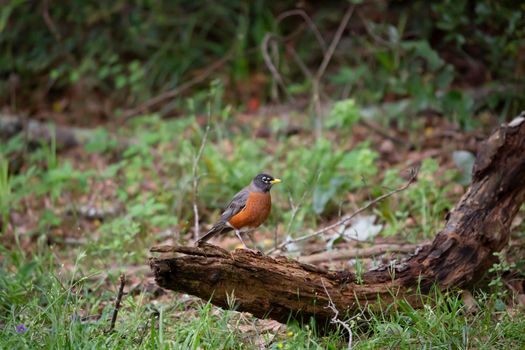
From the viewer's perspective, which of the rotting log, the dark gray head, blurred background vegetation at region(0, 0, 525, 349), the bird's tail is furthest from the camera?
the dark gray head

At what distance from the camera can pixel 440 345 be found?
3.79 metres

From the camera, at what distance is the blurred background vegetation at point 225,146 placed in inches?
166

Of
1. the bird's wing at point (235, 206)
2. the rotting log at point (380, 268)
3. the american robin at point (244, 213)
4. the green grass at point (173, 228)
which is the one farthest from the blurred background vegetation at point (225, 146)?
the bird's wing at point (235, 206)

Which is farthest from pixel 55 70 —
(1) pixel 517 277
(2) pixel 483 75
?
(1) pixel 517 277

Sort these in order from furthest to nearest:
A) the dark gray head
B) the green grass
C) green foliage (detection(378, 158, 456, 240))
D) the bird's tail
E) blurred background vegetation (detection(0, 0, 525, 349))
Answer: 1. green foliage (detection(378, 158, 456, 240))
2. the dark gray head
3. the bird's tail
4. blurred background vegetation (detection(0, 0, 525, 349))
5. the green grass

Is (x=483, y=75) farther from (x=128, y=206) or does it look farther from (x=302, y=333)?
(x=302, y=333)

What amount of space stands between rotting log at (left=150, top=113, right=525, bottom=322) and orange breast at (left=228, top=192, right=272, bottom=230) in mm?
1241

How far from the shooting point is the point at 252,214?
5.25 metres

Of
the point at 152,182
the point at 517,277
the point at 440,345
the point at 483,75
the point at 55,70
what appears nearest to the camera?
the point at 440,345

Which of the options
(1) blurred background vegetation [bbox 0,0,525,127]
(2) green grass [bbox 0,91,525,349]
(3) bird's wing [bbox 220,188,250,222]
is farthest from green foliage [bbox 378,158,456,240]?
(1) blurred background vegetation [bbox 0,0,525,127]

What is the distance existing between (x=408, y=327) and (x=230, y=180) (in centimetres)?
321

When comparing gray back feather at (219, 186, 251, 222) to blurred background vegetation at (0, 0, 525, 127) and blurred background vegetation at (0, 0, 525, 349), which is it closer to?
blurred background vegetation at (0, 0, 525, 349)

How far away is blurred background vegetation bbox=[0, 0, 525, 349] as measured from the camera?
421cm

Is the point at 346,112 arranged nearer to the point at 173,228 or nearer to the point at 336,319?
the point at 173,228
